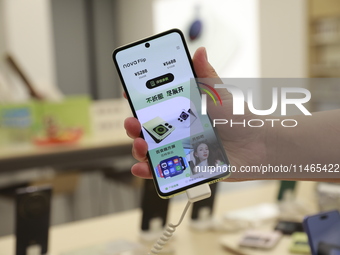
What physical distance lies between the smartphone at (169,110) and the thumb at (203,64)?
0.01m

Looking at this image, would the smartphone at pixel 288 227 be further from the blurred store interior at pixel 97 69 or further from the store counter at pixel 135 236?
the blurred store interior at pixel 97 69

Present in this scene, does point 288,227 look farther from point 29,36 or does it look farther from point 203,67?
point 29,36

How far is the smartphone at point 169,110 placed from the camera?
0.68 m

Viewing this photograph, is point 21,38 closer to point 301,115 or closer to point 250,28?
point 250,28

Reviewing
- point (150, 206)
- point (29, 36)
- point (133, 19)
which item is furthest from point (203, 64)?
point (133, 19)

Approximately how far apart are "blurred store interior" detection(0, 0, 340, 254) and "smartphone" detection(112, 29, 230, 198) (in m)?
0.13

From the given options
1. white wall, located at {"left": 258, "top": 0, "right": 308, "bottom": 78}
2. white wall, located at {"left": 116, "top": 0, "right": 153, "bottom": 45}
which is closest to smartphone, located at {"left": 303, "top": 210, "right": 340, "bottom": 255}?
white wall, located at {"left": 258, "top": 0, "right": 308, "bottom": 78}

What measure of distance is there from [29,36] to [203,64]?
4.34m

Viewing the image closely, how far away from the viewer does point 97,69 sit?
7324 millimetres

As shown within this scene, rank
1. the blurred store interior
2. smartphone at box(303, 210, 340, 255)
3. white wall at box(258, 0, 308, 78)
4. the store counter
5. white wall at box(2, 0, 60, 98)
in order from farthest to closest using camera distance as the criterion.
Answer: white wall at box(258, 0, 308, 78) < white wall at box(2, 0, 60, 98) < the blurred store interior < the store counter < smartphone at box(303, 210, 340, 255)

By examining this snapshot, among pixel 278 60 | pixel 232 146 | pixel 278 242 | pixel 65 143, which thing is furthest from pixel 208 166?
pixel 278 60

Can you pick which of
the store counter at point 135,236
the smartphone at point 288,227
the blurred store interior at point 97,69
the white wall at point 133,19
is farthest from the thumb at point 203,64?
the white wall at point 133,19

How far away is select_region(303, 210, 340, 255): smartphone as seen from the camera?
864mm

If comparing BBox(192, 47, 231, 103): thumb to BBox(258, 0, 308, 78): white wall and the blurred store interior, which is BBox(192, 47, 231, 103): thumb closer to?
the blurred store interior
